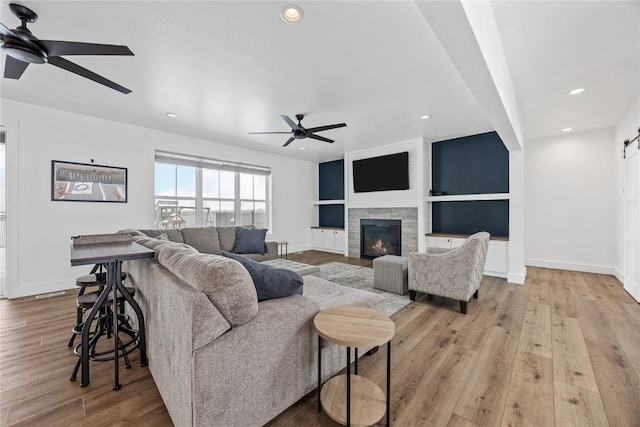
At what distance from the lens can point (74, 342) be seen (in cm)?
228

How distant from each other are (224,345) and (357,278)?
3398 millimetres

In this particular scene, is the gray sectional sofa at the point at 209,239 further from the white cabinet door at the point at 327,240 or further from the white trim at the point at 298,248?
the white cabinet door at the point at 327,240

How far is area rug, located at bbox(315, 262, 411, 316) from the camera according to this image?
3188mm

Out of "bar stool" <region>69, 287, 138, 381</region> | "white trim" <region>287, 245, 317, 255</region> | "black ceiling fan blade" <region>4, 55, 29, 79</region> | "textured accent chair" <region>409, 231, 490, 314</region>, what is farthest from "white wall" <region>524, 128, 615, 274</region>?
"black ceiling fan blade" <region>4, 55, 29, 79</region>

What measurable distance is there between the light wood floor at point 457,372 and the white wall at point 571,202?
2068 mm

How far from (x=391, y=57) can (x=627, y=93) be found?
3.21m

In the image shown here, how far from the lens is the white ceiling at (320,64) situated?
73.6 inches

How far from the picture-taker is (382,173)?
5.79 meters

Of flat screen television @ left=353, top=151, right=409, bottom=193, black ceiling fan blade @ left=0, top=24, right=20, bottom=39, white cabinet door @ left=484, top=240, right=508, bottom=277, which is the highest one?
black ceiling fan blade @ left=0, top=24, right=20, bottom=39

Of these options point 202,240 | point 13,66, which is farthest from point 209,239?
point 13,66

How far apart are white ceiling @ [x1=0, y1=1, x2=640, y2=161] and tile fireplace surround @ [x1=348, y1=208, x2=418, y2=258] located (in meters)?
2.00

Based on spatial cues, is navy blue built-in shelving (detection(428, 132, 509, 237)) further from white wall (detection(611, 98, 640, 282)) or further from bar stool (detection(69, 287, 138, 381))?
bar stool (detection(69, 287, 138, 381))

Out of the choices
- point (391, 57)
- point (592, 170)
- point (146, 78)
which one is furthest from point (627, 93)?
point (146, 78)

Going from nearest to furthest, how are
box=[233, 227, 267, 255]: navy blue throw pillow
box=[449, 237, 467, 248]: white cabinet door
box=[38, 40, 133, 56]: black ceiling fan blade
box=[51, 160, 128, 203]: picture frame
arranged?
box=[38, 40, 133, 56]: black ceiling fan blade < box=[51, 160, 128, 203]: picture frame < box=[233, 227, 267, 255]: navy blue throw pillow < box=[449, 237, 467, 248]: white cabinet door
